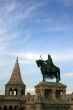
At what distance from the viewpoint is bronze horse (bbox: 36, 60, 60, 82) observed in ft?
189

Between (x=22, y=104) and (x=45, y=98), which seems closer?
(x=45, y=98)

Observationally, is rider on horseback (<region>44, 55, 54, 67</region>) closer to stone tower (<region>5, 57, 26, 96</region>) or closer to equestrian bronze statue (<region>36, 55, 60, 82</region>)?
equestrian bronze statue (<region>36, 55, 60, 82</region>)

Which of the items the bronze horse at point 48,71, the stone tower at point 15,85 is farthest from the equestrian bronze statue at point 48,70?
the stone tower at point 15,85

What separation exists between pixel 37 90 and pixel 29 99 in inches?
119

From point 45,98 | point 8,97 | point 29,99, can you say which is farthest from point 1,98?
point 45,98

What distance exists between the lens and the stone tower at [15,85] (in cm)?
6531

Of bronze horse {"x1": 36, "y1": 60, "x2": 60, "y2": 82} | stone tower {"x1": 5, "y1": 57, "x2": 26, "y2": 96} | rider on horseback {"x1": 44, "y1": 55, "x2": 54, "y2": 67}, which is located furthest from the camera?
stone tower {"x1": 5, "y1": 57, "x2": 26, "y2": 96}

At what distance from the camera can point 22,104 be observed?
64.3 meters

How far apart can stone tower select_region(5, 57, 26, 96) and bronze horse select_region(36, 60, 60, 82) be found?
29.8 feet

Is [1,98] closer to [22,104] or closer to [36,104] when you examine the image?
[22,104]

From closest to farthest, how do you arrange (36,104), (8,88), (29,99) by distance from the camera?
(36,104)
(29,99)
(8,88)

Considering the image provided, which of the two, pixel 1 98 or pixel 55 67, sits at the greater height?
pixel 55 67

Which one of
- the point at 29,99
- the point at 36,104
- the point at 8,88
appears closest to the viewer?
the point at 36,104

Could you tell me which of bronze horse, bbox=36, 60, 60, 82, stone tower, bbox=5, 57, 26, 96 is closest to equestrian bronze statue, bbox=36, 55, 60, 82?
bronze horse, bbox=36, 60, 60, 82
